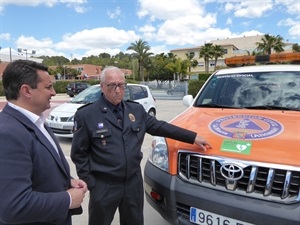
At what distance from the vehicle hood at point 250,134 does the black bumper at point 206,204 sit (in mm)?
286

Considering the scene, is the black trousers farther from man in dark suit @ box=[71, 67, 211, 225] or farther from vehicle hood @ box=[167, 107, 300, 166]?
vehicle hood @ box=[167, 107, 300, 166]

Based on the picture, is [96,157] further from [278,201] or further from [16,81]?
[278,201]

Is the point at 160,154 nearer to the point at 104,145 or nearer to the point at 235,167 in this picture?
the point at 104,145

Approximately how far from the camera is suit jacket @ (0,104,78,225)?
128 cm

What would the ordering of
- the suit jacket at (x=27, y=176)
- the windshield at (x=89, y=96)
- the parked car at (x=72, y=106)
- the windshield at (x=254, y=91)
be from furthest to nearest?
the windshield at (x=89, y=96) < the parked car at (x=72, y=106) < the windshield at (x=254, y=91) < the suit jacket at (x=27, y=176)

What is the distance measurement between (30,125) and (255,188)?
1589 millimetres

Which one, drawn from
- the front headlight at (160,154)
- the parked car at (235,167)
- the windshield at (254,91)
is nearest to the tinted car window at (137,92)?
the windshield at (254,91)

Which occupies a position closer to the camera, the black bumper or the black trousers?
the black bumper

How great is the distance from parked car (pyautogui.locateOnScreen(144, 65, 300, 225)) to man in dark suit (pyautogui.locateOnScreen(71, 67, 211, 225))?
212mm

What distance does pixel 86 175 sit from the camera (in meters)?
2.25

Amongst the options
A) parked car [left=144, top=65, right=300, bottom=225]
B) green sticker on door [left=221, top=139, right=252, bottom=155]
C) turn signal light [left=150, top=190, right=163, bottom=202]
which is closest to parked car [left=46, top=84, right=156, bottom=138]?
parked car [left=144, top=65, right=300, bottom=225]

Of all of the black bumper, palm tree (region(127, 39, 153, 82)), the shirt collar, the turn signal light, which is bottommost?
the turn signal light

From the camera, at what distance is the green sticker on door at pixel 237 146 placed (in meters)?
2.17

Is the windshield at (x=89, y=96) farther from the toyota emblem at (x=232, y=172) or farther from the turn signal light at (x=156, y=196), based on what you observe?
the toyota emblem at (x=232, y=172)
